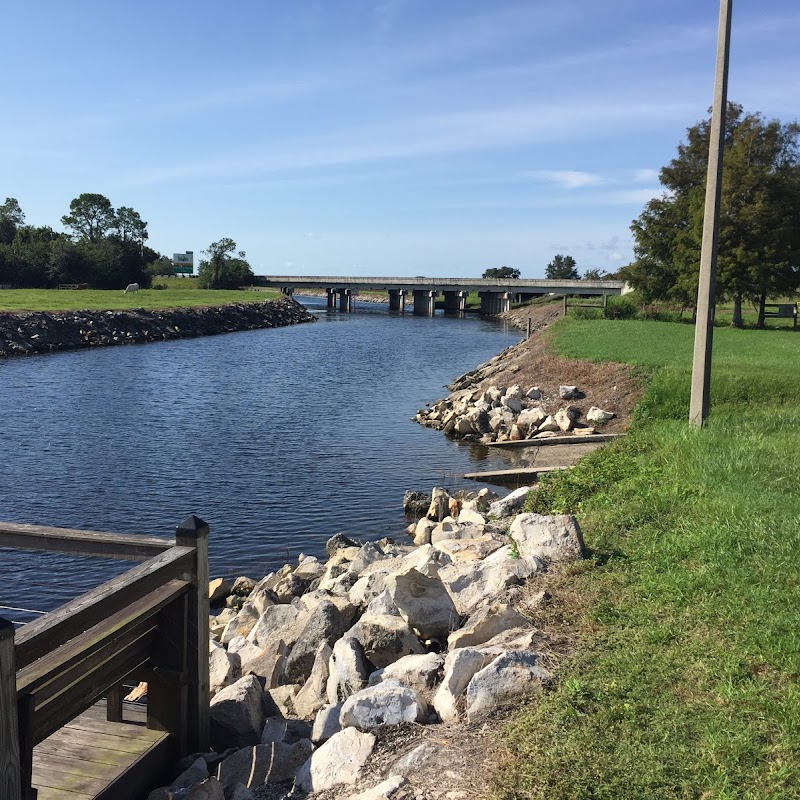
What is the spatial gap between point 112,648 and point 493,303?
4629 inches

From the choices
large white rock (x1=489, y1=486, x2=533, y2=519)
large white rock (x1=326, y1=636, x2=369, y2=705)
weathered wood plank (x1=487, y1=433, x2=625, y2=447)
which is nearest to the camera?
large white rock (x1=326, y1=636, x2=369, y2=705)

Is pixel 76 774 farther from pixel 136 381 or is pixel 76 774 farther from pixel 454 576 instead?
pixel 136 381

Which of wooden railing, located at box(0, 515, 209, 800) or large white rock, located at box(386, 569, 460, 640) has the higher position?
wooden railing, located at box(0, 515, 209, 800)

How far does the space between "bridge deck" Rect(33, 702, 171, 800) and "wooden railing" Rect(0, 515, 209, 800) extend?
0.17m

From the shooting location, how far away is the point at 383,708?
5.86 metres

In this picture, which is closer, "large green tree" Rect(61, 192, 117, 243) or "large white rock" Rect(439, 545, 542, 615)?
"large white rock" Rect(439, 545, 542, 615)

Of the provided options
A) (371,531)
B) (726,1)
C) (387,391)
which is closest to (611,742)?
(371,531)

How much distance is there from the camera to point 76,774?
5629 mm

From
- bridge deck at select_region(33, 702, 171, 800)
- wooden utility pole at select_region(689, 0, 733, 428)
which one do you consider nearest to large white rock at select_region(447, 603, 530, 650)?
bridge deck at select_region(33, 702, 171, 800)

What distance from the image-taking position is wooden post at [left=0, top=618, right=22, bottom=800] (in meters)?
4.32

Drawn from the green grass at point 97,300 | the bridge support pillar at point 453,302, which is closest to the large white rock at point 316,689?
the green grass at point 97,300

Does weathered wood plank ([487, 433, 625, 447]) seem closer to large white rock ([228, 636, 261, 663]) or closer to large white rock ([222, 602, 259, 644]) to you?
large white rock ([222, 602, 259, 644])

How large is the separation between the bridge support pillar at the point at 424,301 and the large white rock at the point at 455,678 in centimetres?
11627

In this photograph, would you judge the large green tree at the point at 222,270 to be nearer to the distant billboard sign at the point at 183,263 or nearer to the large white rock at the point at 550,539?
the distant billboard sign at the point at 183,263
